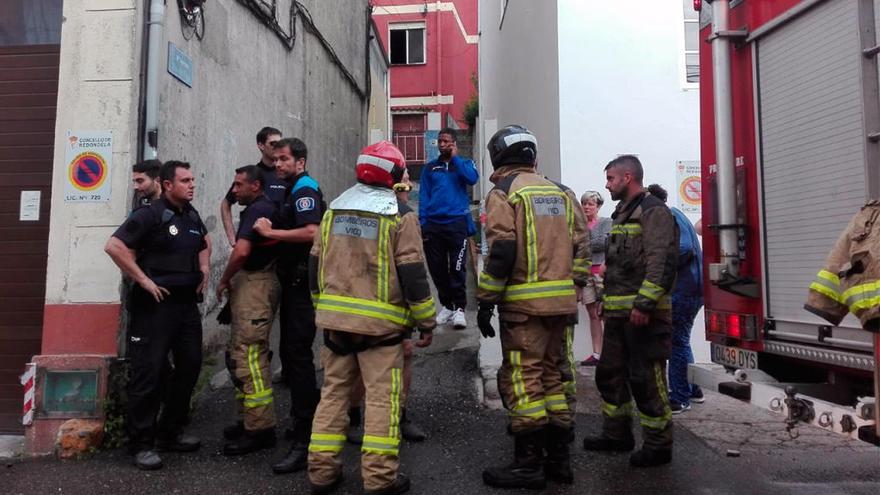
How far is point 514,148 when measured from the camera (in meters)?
4.05

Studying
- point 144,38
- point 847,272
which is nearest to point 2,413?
point 144,38

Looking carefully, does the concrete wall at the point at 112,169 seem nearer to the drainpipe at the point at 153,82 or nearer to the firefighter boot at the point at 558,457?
the drainpipe at the point at 153,82

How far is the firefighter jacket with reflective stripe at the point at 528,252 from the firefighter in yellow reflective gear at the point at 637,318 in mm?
481

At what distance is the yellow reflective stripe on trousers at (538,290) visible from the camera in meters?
3.75

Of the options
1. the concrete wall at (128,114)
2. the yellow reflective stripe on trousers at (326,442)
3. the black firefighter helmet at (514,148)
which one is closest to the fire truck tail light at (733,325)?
the black firefighter helmet at (514,148)

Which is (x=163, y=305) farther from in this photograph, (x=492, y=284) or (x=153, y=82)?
(x=492, y=284)

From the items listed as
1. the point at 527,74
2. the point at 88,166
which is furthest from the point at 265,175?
the point at 527,74

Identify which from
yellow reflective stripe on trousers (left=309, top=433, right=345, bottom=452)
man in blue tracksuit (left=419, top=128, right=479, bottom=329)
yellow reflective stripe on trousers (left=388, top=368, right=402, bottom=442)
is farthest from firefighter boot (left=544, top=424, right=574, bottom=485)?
man in blue tracksuit (left=419, top=128, right=479, bottom=329)

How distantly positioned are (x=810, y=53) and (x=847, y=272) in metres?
1.25

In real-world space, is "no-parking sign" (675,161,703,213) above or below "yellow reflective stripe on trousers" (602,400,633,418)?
above

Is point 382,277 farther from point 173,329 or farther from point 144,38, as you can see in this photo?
point 144,38

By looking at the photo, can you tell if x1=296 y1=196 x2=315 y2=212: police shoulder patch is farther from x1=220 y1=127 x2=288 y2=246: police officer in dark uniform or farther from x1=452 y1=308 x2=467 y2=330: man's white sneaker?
x1=452 y1=308 x2=467 y2=330: man's white sneaker

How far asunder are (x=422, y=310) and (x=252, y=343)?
4.27 feet

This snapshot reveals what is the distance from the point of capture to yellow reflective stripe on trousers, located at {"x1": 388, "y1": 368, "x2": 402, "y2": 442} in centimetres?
347
